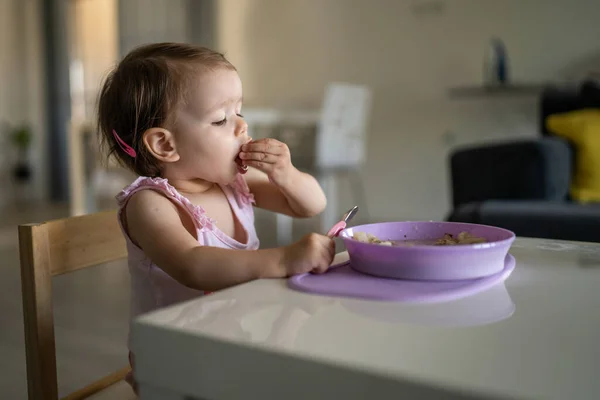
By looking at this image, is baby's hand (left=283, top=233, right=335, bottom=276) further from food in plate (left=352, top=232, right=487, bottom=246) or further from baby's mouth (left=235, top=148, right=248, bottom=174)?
baby's mouth (left=235, top=148, right=248, bottom=174)

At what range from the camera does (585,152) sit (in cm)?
217

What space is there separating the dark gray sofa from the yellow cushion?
0.12 feet

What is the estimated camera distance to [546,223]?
165 cm

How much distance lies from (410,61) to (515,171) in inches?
79.0

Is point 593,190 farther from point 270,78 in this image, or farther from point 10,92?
point 10,92

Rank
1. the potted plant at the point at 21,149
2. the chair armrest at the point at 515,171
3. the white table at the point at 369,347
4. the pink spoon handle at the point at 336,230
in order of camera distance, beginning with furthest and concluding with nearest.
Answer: the potted plant at the point at 21,149
the chair armrest at the point at 515,171
the pink spoon handle at the point at 336,230
the white table at the point at 369,347

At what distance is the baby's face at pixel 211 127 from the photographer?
0.78 meters

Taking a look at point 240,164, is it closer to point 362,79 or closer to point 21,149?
point 362,79

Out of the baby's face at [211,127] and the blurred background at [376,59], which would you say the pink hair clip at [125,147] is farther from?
the blurred background at [376,59]

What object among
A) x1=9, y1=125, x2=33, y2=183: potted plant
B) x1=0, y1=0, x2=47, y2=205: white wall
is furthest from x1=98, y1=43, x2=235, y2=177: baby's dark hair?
x1=0, y1=0, x2=47, y2=205: white wall

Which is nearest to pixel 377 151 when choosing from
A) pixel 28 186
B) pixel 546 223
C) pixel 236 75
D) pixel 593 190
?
pixel 593 190

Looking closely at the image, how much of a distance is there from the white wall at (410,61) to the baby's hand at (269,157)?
287cm

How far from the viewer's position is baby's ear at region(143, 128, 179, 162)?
2.59 feet

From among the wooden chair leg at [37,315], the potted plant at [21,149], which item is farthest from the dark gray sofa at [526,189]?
the potted plant at [21,149]
